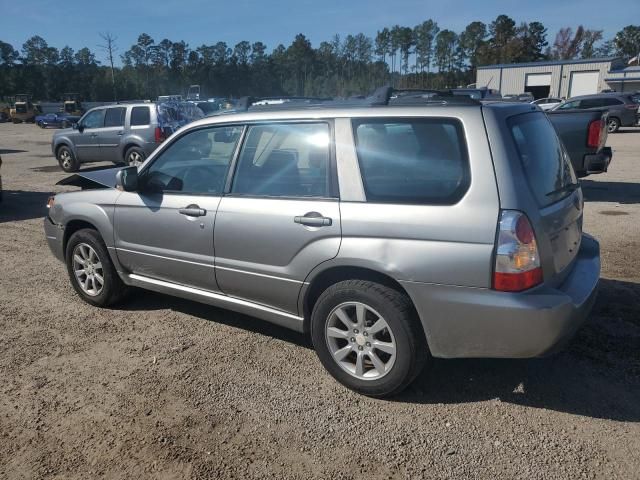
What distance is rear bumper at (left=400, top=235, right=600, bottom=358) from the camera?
108 inches

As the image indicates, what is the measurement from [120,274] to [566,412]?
3.60 m

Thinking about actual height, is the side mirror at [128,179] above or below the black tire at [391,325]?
above

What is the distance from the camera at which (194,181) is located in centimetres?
408

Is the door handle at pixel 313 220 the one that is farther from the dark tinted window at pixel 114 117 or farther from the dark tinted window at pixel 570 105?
the dark tinted window at pixel 570 105

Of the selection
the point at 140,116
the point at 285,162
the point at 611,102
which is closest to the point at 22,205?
the point at 140,116

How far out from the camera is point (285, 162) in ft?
11.8

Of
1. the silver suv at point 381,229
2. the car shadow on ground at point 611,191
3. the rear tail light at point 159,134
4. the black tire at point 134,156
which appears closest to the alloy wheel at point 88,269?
the silver suv at point 381,229

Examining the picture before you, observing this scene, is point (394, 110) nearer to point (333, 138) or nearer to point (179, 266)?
point (333, 138)

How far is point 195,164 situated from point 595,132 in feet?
22.4

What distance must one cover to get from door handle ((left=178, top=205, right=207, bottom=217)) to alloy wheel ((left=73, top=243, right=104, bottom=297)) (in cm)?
124

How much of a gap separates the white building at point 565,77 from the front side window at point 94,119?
143 feet

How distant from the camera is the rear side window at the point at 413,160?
9.63 feet

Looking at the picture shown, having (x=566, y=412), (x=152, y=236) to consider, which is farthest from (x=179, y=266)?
(x=566, y=412)

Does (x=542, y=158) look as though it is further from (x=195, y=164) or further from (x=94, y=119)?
(x=94, y=119)
